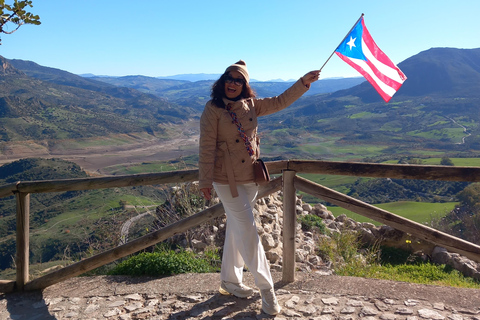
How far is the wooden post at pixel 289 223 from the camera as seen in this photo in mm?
3786

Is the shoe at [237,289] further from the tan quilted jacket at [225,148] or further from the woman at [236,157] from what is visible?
the tan quilted jacket at [225,148]

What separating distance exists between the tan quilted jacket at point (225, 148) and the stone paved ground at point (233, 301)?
120cm

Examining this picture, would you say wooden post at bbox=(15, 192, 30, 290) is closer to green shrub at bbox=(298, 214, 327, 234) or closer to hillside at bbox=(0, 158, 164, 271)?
hillside at bbox=(0, 158, 164, 271)

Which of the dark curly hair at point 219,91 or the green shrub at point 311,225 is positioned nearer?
the dark curly hair at point 219,91

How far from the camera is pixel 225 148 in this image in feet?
10.1

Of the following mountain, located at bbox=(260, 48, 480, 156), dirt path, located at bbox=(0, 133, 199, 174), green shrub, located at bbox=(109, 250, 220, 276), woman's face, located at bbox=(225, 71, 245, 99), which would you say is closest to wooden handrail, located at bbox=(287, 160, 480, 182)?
woman's face, located at bbox=(225, 71, 245, 99)

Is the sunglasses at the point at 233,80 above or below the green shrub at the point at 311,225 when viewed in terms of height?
above

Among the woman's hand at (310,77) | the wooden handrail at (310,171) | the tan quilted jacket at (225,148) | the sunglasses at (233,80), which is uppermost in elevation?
the woman's hand at (310,77)

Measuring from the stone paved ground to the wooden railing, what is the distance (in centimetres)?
24

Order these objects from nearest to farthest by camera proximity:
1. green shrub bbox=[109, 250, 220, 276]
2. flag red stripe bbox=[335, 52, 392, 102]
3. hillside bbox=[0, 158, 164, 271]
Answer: flag red stripe bbox=[335, 52, 392, 102] → green shrub bbox=[109, 250, 220, 276] → hillside bbox=[0, 158, 164, 271]

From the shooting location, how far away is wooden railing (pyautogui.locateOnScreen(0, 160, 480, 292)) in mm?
3479

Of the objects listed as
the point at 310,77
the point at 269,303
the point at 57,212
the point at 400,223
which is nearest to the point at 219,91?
the point at 310,77

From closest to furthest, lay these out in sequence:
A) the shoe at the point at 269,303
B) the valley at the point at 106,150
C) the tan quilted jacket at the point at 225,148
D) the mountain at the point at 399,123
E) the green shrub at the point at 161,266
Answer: the tan quilted jacket at the point at 225,148 → the shoe at the point at 269,303 → the green shrub at the point at 161,266 → the valley at the point at 106,150 → the mountain at the point at 399,123

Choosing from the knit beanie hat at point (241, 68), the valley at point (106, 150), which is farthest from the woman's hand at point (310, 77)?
the valley at point (106, 150)
